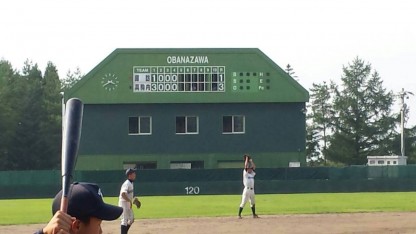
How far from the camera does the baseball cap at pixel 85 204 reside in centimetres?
372

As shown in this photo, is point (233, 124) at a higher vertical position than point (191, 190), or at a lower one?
higher

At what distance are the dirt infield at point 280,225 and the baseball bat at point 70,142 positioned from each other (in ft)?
59.4

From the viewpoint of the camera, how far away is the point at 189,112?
5728 cm

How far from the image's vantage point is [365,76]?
3927 inches

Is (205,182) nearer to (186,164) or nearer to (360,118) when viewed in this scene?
(186,164)

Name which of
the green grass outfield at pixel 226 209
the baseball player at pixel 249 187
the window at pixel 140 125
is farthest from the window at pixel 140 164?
the baseball player at pixel 249 187

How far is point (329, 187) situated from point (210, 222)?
2276 cm

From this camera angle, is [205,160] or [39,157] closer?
[205,160]

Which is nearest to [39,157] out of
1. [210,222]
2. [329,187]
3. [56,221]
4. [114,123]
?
[114,123]

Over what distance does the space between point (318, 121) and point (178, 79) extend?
5000 centimetres

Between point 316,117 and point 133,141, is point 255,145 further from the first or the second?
point 316,117

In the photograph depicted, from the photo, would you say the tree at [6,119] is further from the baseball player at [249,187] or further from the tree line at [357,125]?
the baseball player at [249,187]

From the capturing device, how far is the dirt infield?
72.8 ft

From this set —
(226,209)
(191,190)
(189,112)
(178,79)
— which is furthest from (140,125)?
(226,209)
